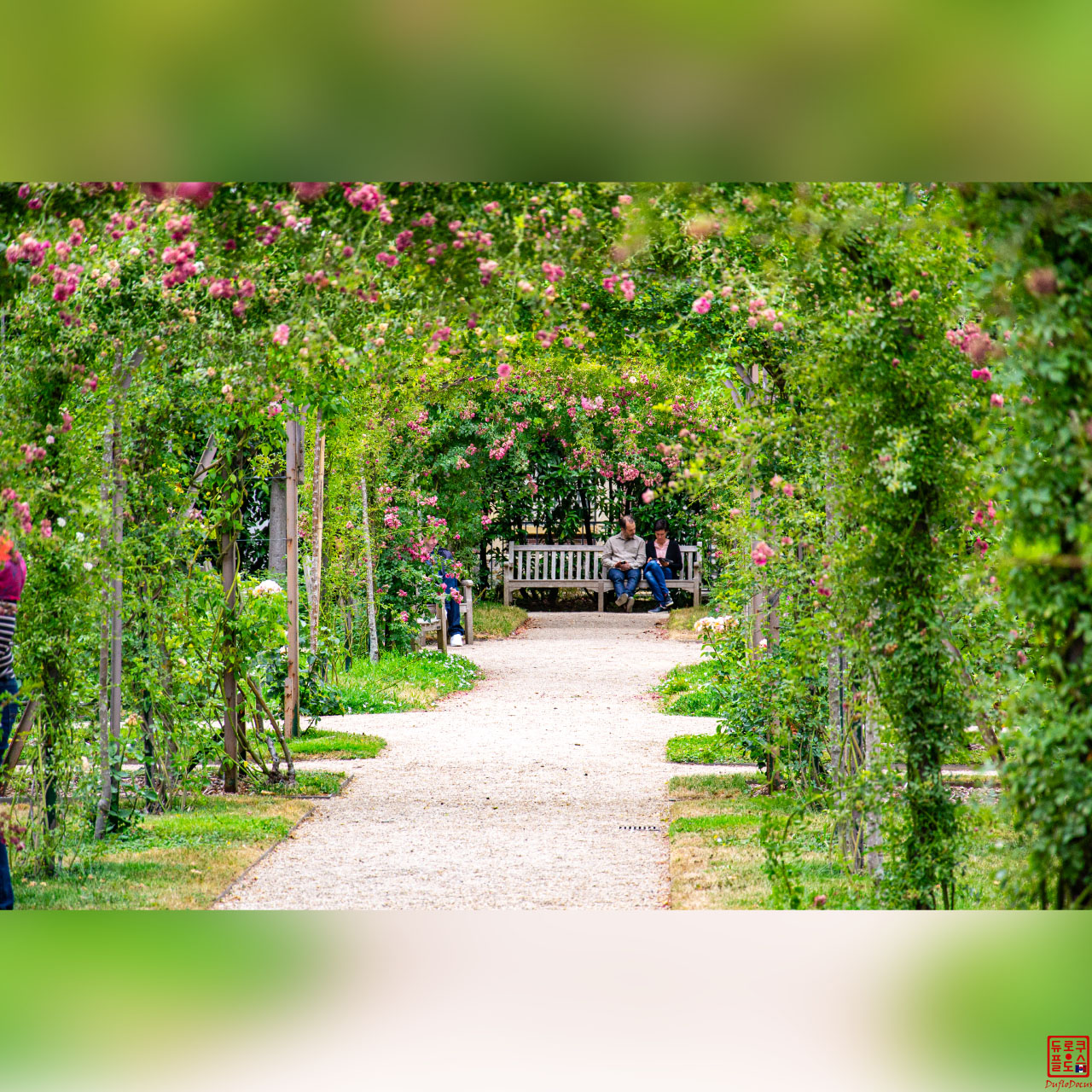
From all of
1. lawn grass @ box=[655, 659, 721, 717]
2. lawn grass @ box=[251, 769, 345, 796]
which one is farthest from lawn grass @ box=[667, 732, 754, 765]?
lawn grass @ box=[251, 769, 345, 796]

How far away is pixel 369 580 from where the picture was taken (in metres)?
9.91

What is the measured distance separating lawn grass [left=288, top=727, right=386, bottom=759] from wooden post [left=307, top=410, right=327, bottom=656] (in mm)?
806

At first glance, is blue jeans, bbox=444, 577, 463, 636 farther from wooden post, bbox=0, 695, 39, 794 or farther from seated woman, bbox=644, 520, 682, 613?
wooden post, bbox=0, 695, 39, 794

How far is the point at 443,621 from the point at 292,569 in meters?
4.19

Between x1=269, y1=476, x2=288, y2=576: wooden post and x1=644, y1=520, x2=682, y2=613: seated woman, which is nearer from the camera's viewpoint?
x1=269, y1=476, x2=288, y2=576: wooden post

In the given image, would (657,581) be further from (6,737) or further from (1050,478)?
(1050,478)

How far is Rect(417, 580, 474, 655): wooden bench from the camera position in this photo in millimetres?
10859

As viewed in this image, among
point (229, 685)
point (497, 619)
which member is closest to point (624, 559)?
point (497, 619)

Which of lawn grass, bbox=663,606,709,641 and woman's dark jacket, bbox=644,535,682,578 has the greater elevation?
woman's dark jacket, bbox=644,535,682,578

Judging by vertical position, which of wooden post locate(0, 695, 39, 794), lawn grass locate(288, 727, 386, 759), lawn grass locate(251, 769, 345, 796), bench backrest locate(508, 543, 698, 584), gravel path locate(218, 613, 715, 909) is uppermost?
bench backrest locate(508, 543, 698, 584)

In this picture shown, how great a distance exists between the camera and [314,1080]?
305 cm
